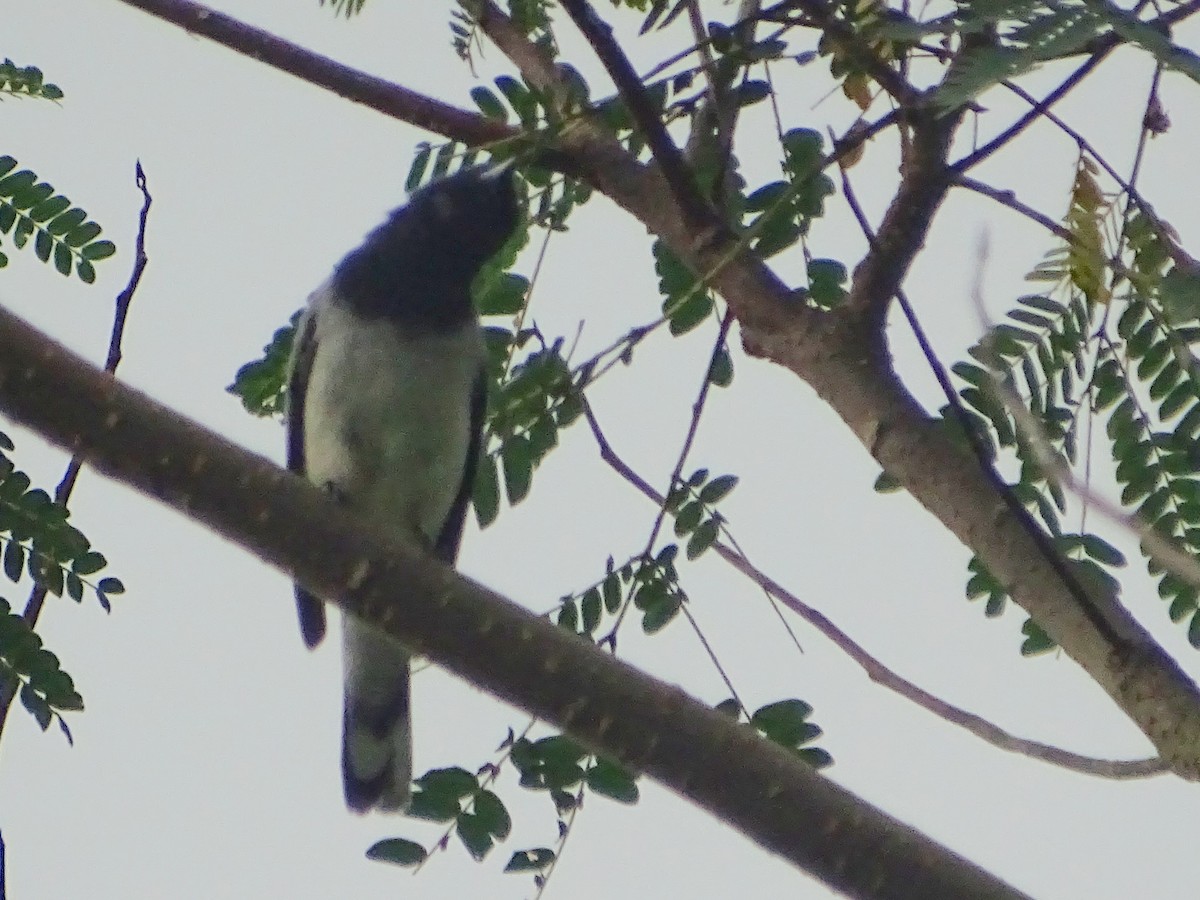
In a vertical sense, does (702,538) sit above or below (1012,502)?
above

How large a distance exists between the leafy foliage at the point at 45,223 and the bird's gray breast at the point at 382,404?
0.77 metres

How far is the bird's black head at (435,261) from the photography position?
3.23 meters

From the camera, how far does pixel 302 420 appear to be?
3316 mm

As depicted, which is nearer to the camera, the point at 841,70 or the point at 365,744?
the point at 841,70

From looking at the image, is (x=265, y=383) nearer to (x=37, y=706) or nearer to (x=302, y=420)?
(x=302, y=420)

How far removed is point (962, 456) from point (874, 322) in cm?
21

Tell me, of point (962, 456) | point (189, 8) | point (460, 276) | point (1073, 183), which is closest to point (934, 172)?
point (1073, 183)

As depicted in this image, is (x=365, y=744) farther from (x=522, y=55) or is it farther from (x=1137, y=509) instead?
(x=1137, y=509)

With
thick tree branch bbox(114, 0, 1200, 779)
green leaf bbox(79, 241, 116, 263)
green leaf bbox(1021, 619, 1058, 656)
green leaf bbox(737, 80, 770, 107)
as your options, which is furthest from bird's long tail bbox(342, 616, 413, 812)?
green leaf bbox(1021, 619, 1058, 656)

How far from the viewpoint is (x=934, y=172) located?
1943 millimetres

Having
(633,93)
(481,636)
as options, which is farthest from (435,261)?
(481,636)

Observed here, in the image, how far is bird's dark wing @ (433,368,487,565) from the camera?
304 cm

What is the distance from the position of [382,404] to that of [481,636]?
5.78ft

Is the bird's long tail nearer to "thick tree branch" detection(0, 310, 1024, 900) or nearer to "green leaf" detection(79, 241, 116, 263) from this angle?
"green leaf" detection(79, 241, 116, 263)
